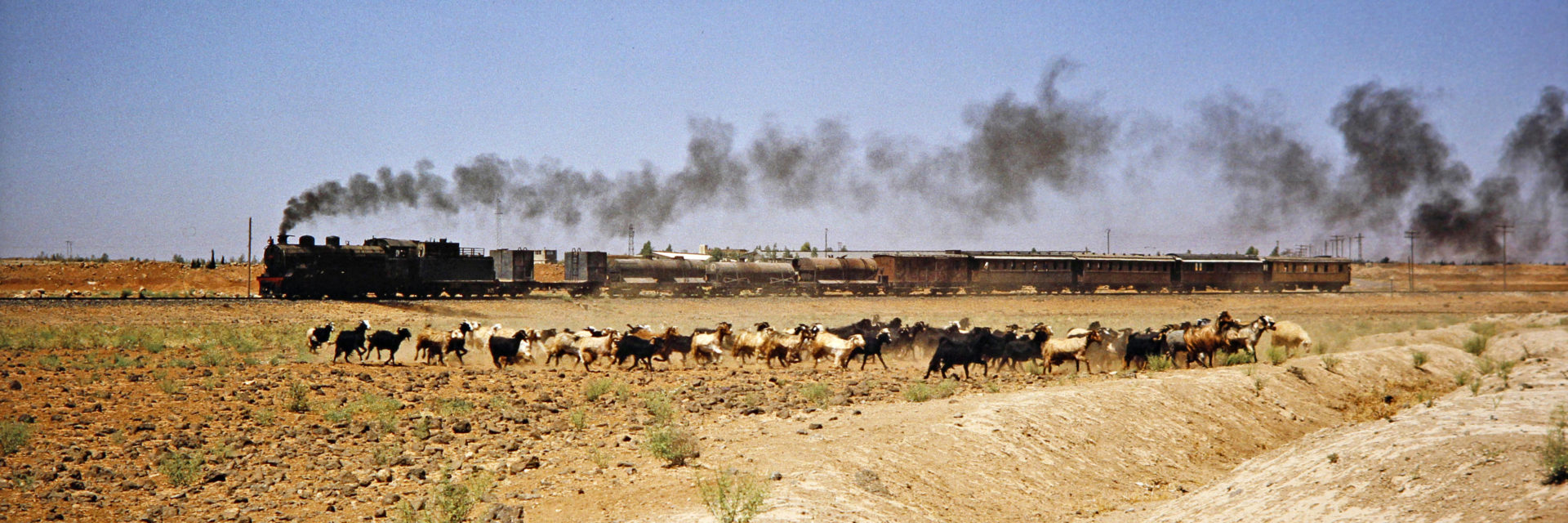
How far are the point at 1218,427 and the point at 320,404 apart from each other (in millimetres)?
15186

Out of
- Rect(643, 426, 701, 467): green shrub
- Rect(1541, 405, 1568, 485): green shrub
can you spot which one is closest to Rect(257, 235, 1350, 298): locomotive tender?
Rect(643, 426, 701, 467): green shrub

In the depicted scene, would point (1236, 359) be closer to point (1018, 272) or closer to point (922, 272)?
point (922, 272)

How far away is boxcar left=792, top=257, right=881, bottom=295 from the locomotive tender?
0.20 ft

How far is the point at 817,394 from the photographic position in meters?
16.8

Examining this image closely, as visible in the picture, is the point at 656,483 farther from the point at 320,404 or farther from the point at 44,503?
the point at 320,404

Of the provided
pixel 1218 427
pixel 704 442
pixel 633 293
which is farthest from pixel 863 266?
pixel 704 442

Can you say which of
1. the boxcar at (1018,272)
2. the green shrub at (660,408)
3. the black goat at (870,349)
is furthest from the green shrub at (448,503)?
the boxcar at (1018,272)

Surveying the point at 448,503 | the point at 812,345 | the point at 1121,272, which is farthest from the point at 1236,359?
the point at 1121,272

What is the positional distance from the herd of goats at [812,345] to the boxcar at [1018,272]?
3480 centimetres

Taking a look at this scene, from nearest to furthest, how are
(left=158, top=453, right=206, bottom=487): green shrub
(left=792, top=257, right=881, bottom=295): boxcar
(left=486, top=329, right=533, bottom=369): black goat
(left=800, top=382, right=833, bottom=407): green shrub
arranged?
(left=158, top=453, right=206, bottom=487): green shrub
(left=800, top=382, right=833, bottom=407): green shrub
(left=486, top=329, right=533, bottom=369): black goat
(left=792, top=257, right=881, bottom=295): boxcar

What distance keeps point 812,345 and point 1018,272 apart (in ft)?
133

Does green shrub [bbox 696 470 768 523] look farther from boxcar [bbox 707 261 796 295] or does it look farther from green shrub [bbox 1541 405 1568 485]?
boxcar [bbox 707 261 796 295]

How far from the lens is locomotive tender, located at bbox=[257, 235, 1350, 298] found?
45438 mm

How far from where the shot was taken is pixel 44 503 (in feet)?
34.8
